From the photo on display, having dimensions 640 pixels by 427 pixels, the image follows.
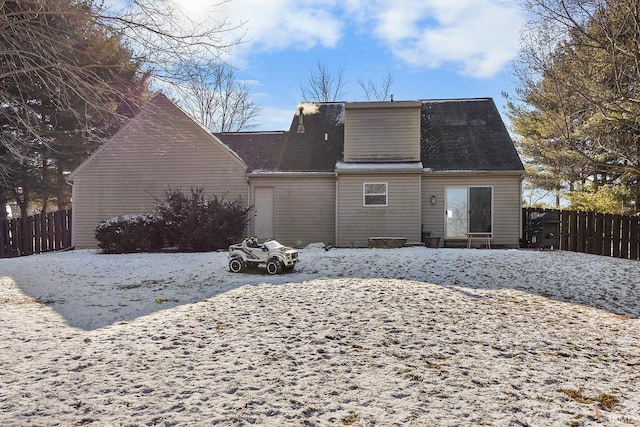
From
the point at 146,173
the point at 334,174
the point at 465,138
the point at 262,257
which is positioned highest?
the point at 465,138

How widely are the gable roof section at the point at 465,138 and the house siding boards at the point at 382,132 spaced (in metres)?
0.88

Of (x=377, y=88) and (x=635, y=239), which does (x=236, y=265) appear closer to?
(x=635, y=239)

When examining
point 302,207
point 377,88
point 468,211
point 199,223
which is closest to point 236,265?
point 199,223

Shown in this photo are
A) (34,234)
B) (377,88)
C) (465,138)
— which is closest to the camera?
(34,234)

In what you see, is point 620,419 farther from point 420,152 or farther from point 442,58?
point 442,58

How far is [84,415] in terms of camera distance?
2918 mm

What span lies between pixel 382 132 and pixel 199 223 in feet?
24.4

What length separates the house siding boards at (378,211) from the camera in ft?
44.5

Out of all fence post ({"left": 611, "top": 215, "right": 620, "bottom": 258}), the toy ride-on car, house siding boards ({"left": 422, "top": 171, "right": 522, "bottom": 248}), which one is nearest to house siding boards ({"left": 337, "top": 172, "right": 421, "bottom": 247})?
house siding boards ({"left": 422, "top": 171, "right": 522, "bottom": 248})

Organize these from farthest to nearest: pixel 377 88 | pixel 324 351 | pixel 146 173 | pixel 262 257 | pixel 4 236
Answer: pixel 377 88 → pixel 146 173 → pixel 4 236 → pixel 262 257 → pixel 324 351

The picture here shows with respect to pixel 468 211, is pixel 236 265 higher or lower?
lower

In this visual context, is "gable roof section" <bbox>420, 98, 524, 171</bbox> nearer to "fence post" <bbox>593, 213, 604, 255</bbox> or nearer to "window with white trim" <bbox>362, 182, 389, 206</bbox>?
"window with white trim" <bbox>362, 182, 389, 206</bbox>

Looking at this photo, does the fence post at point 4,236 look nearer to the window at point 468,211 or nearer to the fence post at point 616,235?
the window at point 468,211

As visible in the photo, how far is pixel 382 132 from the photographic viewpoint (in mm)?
14516
